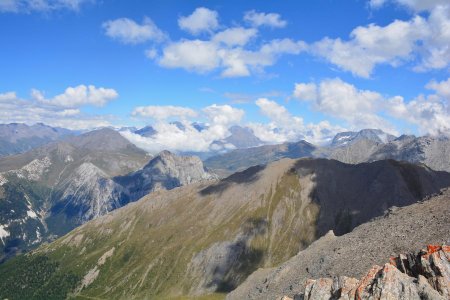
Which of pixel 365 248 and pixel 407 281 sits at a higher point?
pixel 407 281


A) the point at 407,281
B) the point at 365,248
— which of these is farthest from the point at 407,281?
the point at 365,248

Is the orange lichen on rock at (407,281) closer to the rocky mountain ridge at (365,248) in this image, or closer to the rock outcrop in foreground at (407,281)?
the rock outcrop in foreground at (407,281)

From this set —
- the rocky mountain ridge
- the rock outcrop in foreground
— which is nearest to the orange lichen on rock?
the rock outcrop in foreground

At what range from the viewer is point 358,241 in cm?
13088

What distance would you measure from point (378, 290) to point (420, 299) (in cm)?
471

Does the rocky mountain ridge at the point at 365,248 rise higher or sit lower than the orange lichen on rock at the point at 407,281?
lower

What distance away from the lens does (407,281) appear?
53.5 m

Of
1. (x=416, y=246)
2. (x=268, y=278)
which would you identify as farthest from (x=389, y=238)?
(x=268, y=278)

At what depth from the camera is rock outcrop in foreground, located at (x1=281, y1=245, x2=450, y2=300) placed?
5238cm

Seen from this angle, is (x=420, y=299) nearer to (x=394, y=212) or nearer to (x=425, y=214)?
(x=425, y=214)

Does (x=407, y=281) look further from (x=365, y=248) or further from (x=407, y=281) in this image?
(x=365, y=248)

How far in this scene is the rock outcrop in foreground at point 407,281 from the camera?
52.4m

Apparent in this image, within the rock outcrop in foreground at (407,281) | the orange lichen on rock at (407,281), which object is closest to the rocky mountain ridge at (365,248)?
the rock outcrop in foreground at (407,281)

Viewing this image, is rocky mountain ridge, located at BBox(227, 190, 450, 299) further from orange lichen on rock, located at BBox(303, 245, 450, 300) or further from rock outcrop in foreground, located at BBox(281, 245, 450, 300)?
orange lichen on rock, located at BBox(303, 245, 450, 300)
